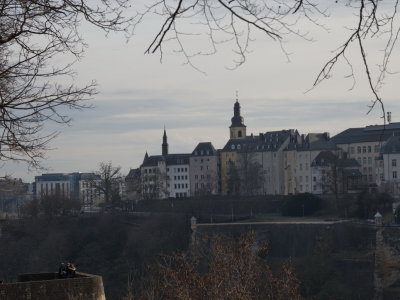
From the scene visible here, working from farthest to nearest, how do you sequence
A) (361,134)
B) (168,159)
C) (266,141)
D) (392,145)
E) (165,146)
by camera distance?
1. (165,146)
2. (168,159)
3. (266,141)
4. (361,134)
5. (392,145)

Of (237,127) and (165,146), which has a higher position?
(237,127)

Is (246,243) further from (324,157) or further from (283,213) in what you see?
(324,157)

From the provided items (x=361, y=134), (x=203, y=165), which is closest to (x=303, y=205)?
(x=361, y=134)

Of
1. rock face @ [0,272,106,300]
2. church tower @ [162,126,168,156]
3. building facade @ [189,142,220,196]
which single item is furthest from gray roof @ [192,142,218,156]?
rock face @ [0,272,106,300]

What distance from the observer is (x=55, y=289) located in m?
9.70

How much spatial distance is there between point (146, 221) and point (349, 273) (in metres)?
19.0

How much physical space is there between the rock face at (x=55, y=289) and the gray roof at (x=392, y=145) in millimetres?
65389

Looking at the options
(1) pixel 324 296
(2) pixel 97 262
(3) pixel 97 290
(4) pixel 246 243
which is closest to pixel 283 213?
(2) pixel 97 262

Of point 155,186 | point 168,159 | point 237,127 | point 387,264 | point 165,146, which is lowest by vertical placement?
point 387,264

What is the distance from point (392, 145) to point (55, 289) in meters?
66.1

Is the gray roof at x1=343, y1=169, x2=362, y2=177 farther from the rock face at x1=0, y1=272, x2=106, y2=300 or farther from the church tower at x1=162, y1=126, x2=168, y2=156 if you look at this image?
the rock face at x1=0, y1=272, x2=106, y2=300

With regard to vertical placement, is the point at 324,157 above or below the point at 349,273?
above

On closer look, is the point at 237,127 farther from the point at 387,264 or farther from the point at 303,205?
the point at 387,264

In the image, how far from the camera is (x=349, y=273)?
46812 millimetres
